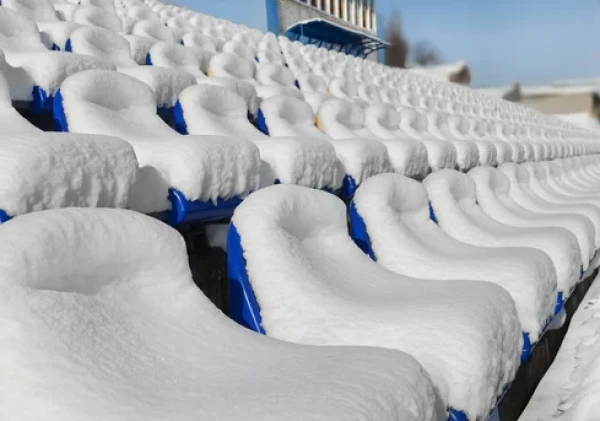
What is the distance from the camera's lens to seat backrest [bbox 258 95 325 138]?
4.52 ft

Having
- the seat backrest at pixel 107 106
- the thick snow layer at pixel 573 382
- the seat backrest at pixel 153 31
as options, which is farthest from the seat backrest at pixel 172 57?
the thick snow layer at pixel 573 382

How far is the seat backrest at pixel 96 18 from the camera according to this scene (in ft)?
6.28

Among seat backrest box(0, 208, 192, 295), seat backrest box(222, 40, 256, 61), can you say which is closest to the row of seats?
seat backrest box(0, 208, 192, 295)

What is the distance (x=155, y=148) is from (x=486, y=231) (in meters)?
0.74

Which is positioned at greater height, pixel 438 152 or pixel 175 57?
pixel 175 57

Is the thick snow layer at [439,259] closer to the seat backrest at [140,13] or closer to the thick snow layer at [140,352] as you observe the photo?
the thick snow layer at [140,352]

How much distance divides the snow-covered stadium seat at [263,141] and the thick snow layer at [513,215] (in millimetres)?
588

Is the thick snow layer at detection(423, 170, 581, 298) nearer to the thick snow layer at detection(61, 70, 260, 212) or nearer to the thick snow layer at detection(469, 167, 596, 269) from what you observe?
the thick snow layer at detection(469, 167, 596, 269)

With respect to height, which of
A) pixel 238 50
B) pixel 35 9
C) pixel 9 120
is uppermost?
pixel 35 9

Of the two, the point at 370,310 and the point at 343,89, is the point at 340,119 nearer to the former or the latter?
the point at 343,89

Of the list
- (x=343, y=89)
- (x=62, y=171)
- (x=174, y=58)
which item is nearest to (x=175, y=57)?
(x=174, y=58)

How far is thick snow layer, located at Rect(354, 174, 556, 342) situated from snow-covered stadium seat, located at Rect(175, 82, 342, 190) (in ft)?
0.31

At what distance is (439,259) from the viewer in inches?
34.8

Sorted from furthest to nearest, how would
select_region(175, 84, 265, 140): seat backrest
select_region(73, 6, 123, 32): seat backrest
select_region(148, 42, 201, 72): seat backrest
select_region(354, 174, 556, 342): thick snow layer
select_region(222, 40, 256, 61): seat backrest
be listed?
select_region(222, 40, 256, 61): seat backrest, select_region(73, 6, 123, 32): seat backrest, select_region(148, 42, 201, 72): seat backrest, select_region(175, 84, 265, 140): seat backrest, select_region(354, 174, 556, 342): thick snow layer
